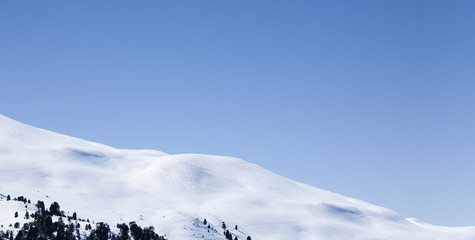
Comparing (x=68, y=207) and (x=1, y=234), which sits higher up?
(x=68, y=207)

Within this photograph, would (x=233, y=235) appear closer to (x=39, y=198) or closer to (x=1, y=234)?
(x=39, y=198)

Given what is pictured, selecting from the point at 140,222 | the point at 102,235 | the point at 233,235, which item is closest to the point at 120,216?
the point at 140,222

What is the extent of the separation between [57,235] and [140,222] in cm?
6293

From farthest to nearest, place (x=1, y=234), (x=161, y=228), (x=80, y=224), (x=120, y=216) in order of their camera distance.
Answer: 1. (x=120, y=216)
2. (x=161, y=228)
3. (x=80, y=224)
4. (x=1, y=234)

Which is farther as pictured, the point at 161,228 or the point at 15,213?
the point at 161,228

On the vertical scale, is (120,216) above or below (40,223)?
above

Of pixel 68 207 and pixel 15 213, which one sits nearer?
pixel 15 213

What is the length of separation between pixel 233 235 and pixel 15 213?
78.1 m

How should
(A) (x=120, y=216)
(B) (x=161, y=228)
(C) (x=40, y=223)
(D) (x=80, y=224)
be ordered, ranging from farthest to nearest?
(A) (x=120, y=216) → (B) (x=161, y=228) → (D) (x=80, y=224) → (C) (x=40, y=223)

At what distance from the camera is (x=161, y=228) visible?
18388 centimetres

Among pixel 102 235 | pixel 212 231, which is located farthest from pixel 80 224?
pixel 212 231

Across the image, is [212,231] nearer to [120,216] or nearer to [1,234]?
[120,216]

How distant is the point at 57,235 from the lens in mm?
128750

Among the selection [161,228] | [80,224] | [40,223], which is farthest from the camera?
[161,228]
